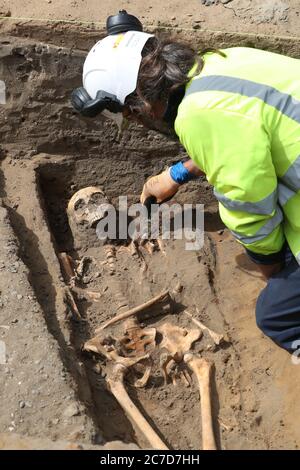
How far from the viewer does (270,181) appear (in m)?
3.51

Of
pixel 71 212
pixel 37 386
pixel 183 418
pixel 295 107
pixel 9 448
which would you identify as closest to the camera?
pixel 9 448

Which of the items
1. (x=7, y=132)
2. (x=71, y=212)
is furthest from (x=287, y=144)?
(x=7, y=132)

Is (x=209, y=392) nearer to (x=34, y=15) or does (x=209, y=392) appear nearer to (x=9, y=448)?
(x=9, y=448)

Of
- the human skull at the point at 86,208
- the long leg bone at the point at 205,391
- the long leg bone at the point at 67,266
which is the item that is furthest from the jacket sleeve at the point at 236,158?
the human skull at the point at 86,208

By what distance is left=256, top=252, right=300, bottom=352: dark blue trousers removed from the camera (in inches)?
166

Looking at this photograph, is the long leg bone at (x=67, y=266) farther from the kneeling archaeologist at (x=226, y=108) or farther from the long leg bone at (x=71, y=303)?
the kneeling archaeologist at (x=226, y=108)

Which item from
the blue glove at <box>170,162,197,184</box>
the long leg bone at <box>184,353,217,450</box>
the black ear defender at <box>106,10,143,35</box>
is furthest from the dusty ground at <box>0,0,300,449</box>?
the black ear defender at <box>106,10,143,35</box>

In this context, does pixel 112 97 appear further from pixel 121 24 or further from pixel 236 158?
pixel 236 158

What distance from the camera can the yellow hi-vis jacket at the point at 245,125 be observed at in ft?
11.1

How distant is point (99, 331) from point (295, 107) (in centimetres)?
200

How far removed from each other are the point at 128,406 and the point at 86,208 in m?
1.84

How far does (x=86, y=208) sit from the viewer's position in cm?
547

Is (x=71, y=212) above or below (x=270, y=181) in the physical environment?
below

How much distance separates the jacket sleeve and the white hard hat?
348 millimetres
